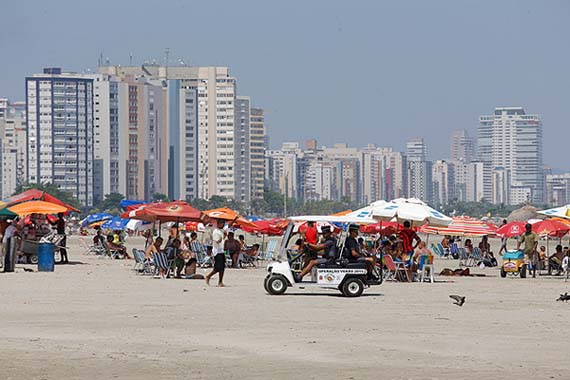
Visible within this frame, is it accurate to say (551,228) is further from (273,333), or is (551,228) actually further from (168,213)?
(273,333)

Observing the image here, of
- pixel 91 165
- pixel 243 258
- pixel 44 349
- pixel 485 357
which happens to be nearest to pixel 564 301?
pixel 485 357

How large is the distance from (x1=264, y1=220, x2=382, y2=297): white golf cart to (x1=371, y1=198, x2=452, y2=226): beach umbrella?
5697 millimetres

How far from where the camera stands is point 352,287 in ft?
69.3

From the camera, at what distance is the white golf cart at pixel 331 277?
2106 centimetres

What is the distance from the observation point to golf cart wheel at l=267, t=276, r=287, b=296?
21.2m

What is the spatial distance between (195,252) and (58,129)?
530 ft

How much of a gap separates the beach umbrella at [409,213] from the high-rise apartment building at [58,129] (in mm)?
162252

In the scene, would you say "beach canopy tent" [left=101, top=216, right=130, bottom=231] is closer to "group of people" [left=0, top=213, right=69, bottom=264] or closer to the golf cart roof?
"group of people" [left=0, top=213, right=69, bottom=264]

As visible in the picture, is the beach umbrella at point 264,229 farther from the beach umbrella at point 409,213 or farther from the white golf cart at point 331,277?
the white golf cart at point 331,277

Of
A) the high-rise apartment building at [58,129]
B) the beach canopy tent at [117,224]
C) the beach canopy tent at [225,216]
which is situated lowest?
the beach canopy tent at [117,224]

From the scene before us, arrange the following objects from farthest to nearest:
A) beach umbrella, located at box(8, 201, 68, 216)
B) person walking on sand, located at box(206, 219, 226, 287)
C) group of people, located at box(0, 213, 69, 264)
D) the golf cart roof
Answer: beach umbrella, located at box(8, 201, 68, 216) < group of people, located at box(0, 213, 69, 264) < person walking on sand, located at box(206, 219, 226, 287) < the golf cart roof

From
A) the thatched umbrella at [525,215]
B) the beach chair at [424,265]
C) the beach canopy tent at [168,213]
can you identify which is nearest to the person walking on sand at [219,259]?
the beach chair at [424,265]

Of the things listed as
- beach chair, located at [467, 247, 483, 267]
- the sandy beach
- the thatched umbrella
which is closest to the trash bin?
the sandy beach

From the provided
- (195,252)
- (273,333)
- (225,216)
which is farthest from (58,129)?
(273,333)
